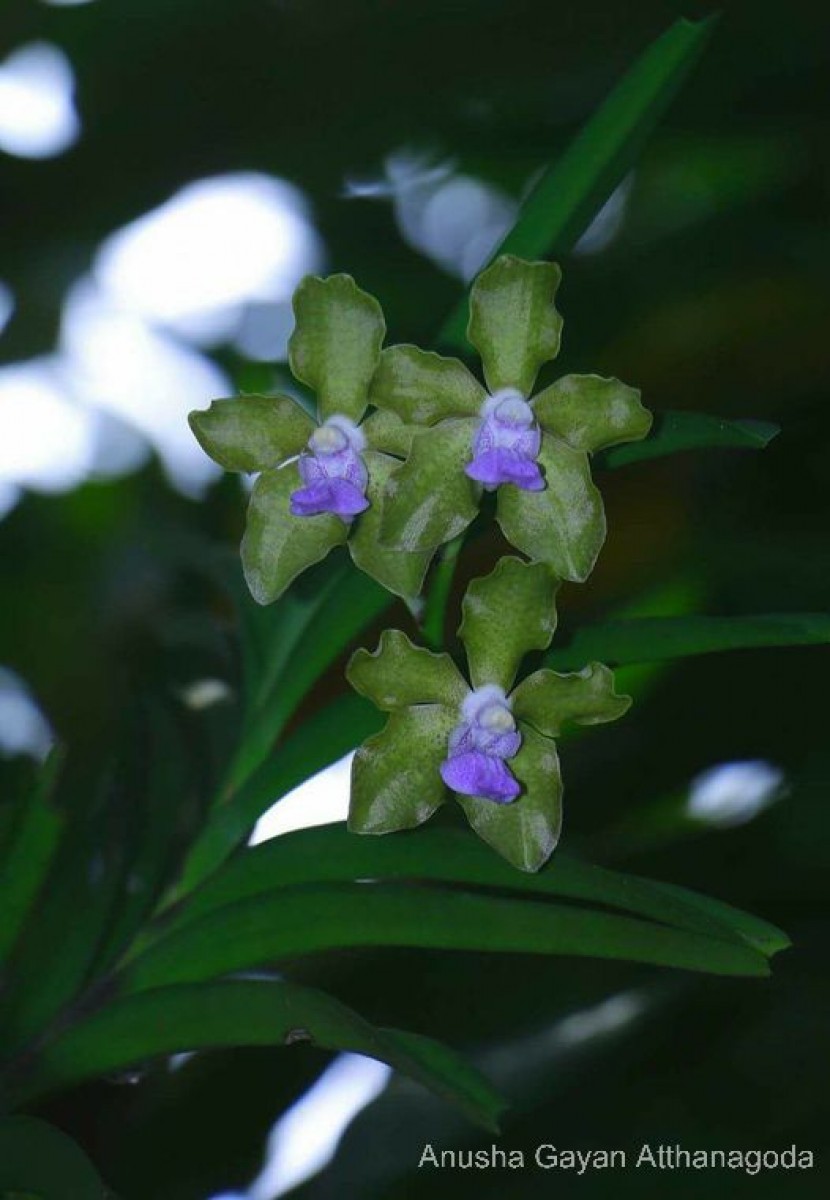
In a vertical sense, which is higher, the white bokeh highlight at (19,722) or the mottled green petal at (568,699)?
the mottled green petal at (568,699)

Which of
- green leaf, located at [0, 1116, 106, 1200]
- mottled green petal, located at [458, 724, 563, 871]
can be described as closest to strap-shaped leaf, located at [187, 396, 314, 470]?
mottled green petal, located at [458, 724, 563, 871]

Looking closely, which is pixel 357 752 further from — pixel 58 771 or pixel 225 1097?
pixel 225 1097

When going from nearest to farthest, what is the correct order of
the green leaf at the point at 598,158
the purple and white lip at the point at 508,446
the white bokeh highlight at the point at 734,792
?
the purple and white lip at the point at 508,446 < the green leaf at the point at 598,158 < the white bokeh highlight at the point at 734,792

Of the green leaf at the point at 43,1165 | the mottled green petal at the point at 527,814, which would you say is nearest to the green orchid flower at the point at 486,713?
the mottled green petal at the point at 527,814

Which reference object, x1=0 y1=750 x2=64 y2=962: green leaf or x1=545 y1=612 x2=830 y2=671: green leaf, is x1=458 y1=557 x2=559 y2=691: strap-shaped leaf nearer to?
x1=545 y1=612 x2=830 y2=671: green leaf

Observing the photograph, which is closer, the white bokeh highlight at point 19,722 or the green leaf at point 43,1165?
the green leaf at point 43,1165

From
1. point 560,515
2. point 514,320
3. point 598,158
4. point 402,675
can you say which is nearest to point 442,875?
point 402,675

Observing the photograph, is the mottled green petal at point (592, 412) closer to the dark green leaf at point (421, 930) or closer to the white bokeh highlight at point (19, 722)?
the dark green leaf at point (421, 930)
